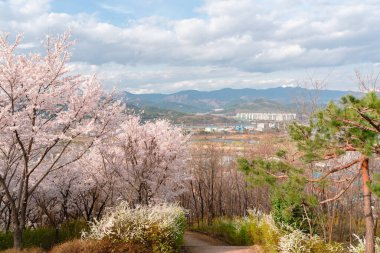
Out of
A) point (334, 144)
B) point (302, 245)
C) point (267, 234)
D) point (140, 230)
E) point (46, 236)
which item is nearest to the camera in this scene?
point (334, 144)

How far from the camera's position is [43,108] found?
10.0m

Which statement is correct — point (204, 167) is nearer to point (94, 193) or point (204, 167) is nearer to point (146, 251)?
point (94, 193)

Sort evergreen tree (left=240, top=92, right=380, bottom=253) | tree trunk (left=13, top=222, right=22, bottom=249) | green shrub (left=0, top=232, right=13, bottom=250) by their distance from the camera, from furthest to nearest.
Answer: green shrub (left=0, top=232, right=13, bottom=250) < tree trunk (left=13, top=222, right=22, bottom=249) < evergreen tree (left=240, top=92, right=380, bottom=253)

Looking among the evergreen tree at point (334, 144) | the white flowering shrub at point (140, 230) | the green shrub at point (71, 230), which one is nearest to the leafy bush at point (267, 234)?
the evergreen tree at point (334, 144)

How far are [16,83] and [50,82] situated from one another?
3.04 ft

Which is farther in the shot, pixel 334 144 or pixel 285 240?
pixel 285 240

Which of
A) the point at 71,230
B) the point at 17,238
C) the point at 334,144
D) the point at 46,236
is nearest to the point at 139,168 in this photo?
the point at 71,230

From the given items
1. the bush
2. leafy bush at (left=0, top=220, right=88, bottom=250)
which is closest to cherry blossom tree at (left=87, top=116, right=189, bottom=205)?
leafy bush at (left=0, top=220, right=88, bottom=250)

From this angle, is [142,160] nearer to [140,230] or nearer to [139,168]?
[139,168]

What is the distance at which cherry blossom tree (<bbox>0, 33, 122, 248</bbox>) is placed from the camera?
9.20 metres

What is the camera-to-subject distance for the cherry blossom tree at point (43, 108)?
362 inches

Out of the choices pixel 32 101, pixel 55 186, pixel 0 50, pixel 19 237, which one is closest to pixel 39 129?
pixel 32 101

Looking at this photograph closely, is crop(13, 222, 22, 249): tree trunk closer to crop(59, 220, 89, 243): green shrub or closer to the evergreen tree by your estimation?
crop(59, 220, 89, 243): green shrub

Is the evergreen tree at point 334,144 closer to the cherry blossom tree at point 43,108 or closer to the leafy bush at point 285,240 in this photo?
the leafy bush at point 285,240
